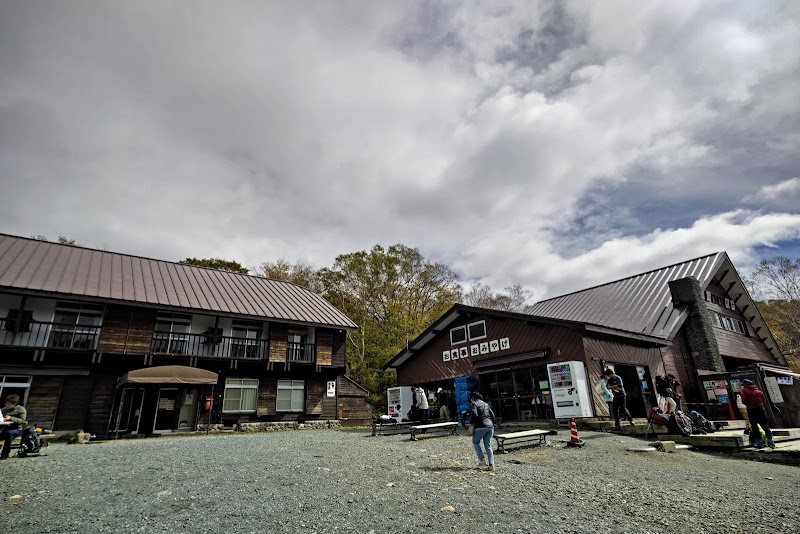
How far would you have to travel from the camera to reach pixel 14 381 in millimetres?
15312

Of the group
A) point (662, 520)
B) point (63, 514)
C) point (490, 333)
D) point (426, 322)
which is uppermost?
point (426, 322)

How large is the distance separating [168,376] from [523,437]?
43.9ft

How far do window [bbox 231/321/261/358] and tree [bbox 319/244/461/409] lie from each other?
34.5 ft

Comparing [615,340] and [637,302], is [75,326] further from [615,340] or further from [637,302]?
[637,302]

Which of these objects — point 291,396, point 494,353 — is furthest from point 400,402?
point 494,353

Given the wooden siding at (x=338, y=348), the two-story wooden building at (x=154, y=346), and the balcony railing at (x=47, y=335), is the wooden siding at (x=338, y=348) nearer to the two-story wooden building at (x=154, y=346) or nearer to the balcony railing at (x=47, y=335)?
the two-story wooden building at (x=154, y=346)

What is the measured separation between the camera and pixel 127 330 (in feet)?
56.9

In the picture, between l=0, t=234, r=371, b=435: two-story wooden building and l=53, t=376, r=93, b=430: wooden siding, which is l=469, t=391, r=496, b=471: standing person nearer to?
l=0, t=234, r=371, b=435: two-story wooden building

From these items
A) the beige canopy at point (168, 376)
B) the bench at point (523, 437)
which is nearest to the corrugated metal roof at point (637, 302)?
the bench at point (523, 437)

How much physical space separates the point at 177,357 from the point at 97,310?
385 cm

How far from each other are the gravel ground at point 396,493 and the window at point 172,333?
8782 millimetres

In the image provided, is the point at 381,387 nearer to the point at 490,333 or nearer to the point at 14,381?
the point at 490,333

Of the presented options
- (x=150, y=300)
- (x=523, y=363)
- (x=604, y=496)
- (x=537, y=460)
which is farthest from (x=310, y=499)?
(x=150, y=300)

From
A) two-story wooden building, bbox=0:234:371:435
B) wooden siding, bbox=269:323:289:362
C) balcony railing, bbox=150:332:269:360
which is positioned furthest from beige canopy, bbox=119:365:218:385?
wooden siding, bbox=269:323:289:362
